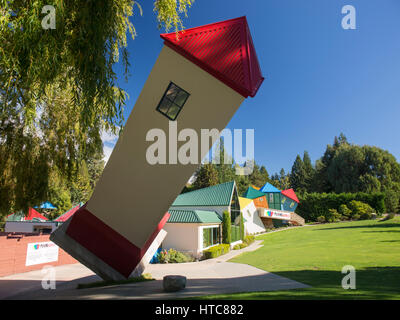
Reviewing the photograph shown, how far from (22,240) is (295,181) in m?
78.9

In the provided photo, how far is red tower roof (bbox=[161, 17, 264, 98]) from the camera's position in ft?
23.0

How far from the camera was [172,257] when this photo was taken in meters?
17.4

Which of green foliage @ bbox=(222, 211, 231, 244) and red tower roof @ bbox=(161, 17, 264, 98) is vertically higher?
red tower roof @ bbox=(161, 17, 264, 98)

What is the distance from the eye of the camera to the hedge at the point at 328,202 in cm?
4188

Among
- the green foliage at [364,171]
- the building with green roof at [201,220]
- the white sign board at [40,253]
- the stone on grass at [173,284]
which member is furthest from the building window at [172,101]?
the green foliage at [364,171]

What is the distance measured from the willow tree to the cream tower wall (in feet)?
4.00

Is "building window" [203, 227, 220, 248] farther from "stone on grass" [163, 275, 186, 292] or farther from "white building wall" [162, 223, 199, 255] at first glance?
"stone on grass" [163, 275, 186, 292]

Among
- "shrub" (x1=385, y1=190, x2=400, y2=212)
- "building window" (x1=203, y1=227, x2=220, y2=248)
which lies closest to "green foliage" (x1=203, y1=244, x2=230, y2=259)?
"building window" (x1=203, y1=227, x2=220, y2=248)

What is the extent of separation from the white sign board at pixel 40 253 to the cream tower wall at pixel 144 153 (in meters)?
10.0

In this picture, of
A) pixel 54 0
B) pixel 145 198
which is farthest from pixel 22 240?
pixel 54 0

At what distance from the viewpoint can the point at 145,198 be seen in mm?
7770

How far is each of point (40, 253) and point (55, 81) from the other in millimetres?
13839

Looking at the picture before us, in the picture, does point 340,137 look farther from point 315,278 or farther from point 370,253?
point 315,278

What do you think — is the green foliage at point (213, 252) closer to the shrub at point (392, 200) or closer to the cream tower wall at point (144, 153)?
the cream tower wall at point (144, 153)
